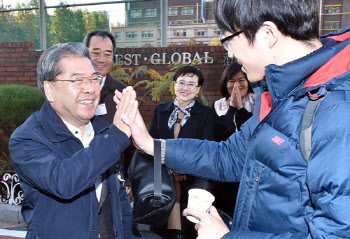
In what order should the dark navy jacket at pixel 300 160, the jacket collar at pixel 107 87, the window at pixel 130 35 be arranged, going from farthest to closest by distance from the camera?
the window at pixel 130 35 < the jacket collar at pixel 107 87 < the dark navy jacket at pixel 300 160

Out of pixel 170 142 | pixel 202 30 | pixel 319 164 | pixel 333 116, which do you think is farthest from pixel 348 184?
pixel 202 30

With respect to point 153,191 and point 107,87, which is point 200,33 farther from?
point 153,191

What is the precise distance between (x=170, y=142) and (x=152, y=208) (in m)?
0.38

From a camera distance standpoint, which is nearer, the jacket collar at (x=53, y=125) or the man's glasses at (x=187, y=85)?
the jacket collar at (x=53, y=125)

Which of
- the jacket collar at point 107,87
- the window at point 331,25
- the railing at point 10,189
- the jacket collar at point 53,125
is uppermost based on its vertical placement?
the window at point 331,25

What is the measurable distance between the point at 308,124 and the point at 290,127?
9 centimetres

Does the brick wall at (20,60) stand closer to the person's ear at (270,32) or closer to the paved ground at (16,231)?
the paved ground at (16,231)

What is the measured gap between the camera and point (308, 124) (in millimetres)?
1148

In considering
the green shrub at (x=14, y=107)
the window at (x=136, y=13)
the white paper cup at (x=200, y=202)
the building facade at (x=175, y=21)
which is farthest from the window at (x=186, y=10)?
the white paper cup at (x=200, y=202)

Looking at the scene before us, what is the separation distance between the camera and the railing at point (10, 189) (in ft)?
19.4

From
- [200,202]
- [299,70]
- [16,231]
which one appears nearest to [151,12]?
[16,231]

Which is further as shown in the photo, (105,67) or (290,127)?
(105,67)

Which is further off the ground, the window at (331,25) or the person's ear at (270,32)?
the window at (331,25)

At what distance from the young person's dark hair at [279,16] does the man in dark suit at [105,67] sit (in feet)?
8.46
